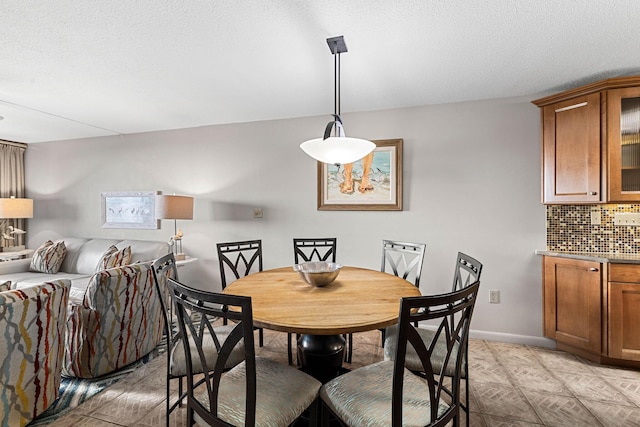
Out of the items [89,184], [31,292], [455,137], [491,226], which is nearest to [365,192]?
[455,137]

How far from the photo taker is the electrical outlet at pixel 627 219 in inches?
103

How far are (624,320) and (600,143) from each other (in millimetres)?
1364

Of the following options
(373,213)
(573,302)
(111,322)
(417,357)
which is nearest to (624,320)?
(573,302)

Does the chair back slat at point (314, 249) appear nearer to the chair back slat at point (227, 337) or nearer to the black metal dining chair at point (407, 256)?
the black metal dining chair at point (407, 256)

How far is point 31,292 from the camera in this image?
1674mm

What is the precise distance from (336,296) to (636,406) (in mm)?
2044

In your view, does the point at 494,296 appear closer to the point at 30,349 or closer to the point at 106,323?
the point at 106,323

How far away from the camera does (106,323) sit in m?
2.17

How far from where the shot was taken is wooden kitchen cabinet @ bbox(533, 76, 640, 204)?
2.38 m

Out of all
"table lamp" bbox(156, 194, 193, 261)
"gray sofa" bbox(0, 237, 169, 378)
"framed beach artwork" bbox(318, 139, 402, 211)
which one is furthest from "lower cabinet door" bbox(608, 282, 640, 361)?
"table lamp" bbox(156, 194, 193, 261)

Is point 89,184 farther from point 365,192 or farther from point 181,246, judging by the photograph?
point 365,192

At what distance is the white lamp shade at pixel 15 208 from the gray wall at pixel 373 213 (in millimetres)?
423

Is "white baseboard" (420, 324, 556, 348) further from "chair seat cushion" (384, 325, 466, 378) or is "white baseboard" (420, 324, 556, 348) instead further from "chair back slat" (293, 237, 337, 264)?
"chair back slat" (293, 237, 337, 264)

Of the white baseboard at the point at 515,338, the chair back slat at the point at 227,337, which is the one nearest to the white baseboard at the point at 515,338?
the white baseboard at the point at 515,338
